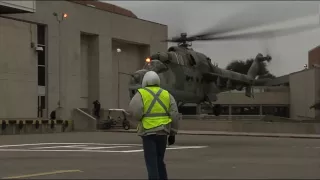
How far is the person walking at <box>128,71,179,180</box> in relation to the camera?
808 centimetres

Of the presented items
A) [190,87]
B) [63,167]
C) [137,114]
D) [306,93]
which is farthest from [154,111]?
[306,93]

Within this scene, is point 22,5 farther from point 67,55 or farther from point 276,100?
point 276,100

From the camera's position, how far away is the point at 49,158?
586 inches

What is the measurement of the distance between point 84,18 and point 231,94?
29343 mm

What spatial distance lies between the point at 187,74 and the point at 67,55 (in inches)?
1052

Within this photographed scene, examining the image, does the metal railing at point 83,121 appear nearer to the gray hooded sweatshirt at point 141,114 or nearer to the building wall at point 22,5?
the building wall at point 22,5

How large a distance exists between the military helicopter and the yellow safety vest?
1243cm

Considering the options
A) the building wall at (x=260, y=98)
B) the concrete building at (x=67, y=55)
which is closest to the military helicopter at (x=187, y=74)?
the concrete building at (x=67, y=55)

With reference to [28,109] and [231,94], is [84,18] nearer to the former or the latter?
[28,109]

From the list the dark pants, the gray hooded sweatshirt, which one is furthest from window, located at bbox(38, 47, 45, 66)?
the dark pants

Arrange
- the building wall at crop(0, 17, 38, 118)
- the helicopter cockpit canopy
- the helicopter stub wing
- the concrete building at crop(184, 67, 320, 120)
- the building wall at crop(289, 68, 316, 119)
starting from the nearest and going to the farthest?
the helicopter cockpit canopy → the helicopter stub wing → the building wall at crop(0, 17, 38, 118) → the building wall at crop(289, 68, 316, 119) → the concrete building at crop(184, 67, 320, 120)

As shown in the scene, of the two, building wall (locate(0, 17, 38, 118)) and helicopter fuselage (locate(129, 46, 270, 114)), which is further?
building wall (locate(0, 17, 38, 118))

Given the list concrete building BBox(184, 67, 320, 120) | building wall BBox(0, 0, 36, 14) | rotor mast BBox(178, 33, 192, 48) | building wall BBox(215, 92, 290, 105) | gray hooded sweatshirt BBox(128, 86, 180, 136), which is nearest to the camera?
gray hooded sweatshirt BBox(128, 86, 180, 136)

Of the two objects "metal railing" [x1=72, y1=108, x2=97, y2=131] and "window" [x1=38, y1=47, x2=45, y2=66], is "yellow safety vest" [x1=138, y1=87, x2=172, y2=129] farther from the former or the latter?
"window" [x1=38, y1=47, x2=45, y2=66]
